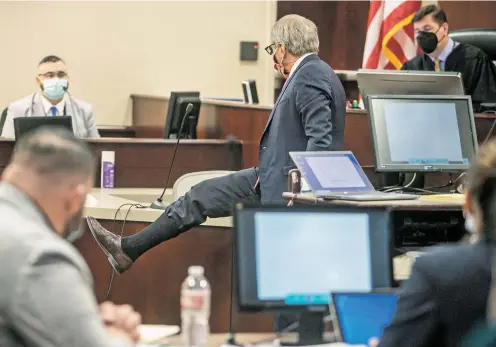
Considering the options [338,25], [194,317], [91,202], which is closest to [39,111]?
[91,202]

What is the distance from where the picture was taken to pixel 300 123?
14.6 ft

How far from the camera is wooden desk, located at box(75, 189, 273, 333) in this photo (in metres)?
4.83

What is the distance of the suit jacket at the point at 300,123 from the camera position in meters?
4.35

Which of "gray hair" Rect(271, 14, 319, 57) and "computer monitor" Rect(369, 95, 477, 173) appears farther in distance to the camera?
"gray hair" Rect(271, 14, 319, 57)

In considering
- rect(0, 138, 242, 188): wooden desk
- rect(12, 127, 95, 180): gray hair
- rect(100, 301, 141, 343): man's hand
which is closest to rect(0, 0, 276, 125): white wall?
rect(0, 138, 242, 188): wooden desk

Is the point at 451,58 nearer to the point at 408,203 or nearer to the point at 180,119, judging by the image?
the point at 180,119

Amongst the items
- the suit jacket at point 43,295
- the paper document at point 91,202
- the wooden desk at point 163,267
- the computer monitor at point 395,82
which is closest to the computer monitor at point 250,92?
the paper document at point 91,202

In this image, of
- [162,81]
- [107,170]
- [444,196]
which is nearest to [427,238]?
[444,196]

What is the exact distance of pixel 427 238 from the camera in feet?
13.5

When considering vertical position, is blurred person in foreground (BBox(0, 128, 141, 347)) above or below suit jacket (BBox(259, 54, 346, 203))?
below

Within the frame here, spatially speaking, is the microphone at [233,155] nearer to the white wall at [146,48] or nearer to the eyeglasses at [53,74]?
the eyeglasses at [53,74]

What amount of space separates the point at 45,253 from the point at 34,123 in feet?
13.4

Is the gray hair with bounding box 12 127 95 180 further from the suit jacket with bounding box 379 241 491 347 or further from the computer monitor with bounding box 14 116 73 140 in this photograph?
the computer monitor with bounding box 14 116 73 140

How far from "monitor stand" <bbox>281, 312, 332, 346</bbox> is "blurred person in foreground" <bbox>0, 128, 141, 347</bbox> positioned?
0.51m
